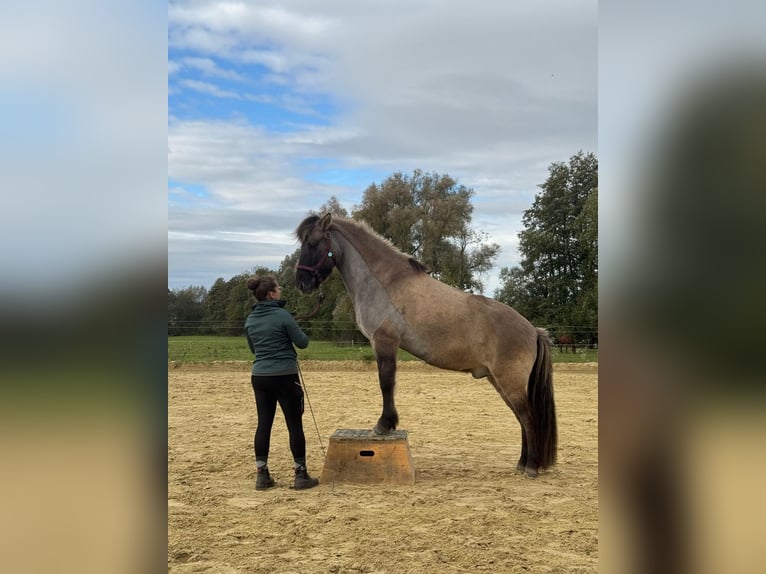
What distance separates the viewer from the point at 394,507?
4.59 meters

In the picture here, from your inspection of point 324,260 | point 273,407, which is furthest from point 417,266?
point 273,407

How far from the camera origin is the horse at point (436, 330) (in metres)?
5.57

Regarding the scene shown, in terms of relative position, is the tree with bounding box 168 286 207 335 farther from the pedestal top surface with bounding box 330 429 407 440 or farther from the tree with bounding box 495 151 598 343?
the pedestal top surface with bounding box 330 429 407 440

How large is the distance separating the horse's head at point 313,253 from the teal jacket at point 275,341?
50 centimetres

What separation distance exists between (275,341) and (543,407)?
261 cm

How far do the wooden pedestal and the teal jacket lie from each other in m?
0.84

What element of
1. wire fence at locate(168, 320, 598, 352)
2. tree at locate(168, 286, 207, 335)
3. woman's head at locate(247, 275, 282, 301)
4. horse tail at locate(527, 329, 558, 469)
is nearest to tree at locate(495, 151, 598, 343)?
wire fence at locate(168, 320, 598, 352)

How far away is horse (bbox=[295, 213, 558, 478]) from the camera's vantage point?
5.57 metres

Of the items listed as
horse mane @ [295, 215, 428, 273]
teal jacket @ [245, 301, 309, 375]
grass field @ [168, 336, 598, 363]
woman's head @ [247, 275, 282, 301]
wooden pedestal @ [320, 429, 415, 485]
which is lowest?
grass field @ [168, 336, 598, 363]

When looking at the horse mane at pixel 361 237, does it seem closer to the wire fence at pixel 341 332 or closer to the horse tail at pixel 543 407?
the horse tail at pixel 543 407

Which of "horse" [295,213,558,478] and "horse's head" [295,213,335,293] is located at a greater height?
"horse's head" [295,213,335,293]

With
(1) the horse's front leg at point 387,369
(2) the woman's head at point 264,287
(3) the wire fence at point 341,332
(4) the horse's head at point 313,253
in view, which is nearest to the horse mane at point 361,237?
(4) the horse's head at point 313,253

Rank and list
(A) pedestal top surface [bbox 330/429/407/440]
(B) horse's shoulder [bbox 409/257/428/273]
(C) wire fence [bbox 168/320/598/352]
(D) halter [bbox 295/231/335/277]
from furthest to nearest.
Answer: (C) wire fence [bbox 168/320/598/352] → (B) horse's shoulder [bbox 409/257/428/273] → (D) halter [bbox 295/231/335/277] → (A) pedestal top surface [bbox 330/429/407/440]
